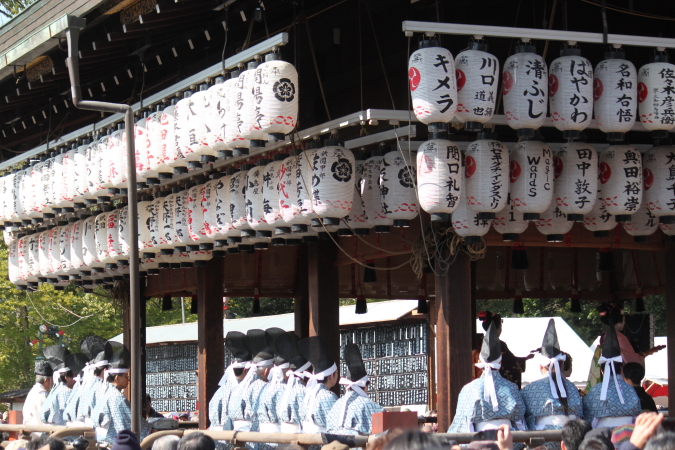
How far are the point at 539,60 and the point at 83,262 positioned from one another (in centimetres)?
746

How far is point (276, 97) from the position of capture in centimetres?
781

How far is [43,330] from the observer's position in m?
19.1

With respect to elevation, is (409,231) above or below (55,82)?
below

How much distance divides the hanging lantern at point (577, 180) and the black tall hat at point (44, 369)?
23.2ft

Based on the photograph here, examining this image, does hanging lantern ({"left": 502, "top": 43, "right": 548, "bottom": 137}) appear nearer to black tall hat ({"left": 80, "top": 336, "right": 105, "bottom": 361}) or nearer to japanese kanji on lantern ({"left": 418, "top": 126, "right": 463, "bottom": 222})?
japanese kanji on lantern ({"left": 418, "top": 126, "right": 463, "bottom": 222})

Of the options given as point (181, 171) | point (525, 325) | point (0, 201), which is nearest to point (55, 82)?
point (0, 201)

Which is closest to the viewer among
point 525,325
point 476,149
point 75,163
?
point 476,149

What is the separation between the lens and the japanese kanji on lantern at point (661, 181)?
8078 millimetres

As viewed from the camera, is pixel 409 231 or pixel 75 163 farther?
pixel 75 163

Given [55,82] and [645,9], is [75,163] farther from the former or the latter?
[645,9]

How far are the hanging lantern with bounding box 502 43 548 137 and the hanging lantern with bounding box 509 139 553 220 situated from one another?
28 cm

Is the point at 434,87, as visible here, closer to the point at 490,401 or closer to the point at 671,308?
the point at 490,401

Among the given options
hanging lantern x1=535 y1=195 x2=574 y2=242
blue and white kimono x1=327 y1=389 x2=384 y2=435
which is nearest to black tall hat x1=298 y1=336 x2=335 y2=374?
blue and white kimono x1=327 y1=389 x2=384 y2=435

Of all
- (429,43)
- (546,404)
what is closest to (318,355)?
(546,404)
